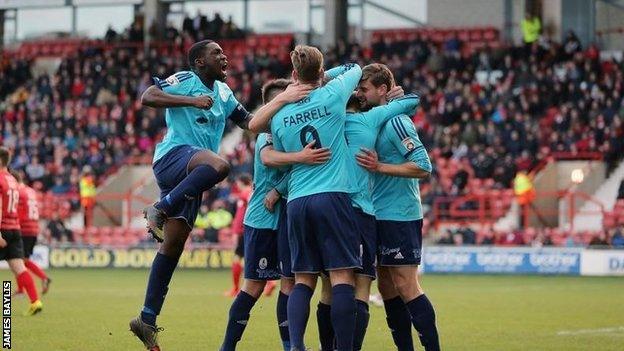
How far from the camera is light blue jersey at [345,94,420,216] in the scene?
9719mm

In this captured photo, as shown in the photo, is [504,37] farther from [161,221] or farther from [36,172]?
[161,221]

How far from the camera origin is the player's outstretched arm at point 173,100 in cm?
1021

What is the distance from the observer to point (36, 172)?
123ft

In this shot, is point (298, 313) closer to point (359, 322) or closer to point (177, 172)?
point (359, 322)

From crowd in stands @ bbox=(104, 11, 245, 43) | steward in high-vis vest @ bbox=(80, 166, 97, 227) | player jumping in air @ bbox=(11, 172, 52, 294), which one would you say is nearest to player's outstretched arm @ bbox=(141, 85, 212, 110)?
player jumping in air @ bbox=(11, 172, 52, 294)

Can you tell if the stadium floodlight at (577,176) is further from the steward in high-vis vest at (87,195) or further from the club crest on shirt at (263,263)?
the club crest on shirt at (263,263)

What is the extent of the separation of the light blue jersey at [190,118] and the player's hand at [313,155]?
1364 millimetres

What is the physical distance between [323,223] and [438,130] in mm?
24868

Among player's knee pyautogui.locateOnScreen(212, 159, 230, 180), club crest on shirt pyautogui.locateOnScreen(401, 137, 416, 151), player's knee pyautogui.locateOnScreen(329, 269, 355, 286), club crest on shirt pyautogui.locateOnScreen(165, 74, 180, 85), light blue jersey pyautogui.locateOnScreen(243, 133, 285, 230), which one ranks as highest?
club crest on shirt pyautogui.locateOnScreen(165, 74, 180, 85)

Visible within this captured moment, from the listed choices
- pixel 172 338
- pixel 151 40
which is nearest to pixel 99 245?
pixel 151 40

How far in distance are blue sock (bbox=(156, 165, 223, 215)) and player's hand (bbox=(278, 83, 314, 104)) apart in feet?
3.16

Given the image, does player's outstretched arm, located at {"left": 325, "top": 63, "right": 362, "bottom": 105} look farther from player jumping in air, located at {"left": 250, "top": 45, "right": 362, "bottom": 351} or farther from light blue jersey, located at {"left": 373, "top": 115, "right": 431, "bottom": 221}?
light blue jersey, located at {"left": 373, "top": 115, "right": 431, "bottom": 221}

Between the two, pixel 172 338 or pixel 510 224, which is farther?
pixel 510 224

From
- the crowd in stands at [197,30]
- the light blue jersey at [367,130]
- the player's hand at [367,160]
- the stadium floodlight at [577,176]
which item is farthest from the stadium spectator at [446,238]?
the player's hand at [367,160]
